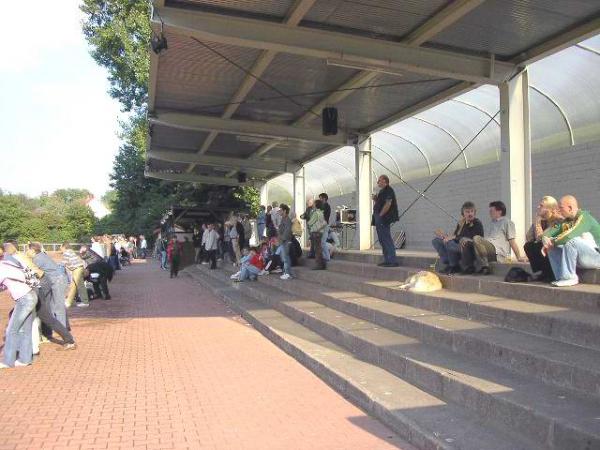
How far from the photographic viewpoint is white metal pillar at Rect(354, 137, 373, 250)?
48.6 ft

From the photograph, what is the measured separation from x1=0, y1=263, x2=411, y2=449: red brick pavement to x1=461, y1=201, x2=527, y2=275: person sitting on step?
2.97 meters

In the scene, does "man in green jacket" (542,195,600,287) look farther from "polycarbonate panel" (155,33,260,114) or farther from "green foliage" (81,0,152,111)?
"green foliage" (81,0,152,111)

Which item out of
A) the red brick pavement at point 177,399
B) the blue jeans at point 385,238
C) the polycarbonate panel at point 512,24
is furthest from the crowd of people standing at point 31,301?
the polycarbonate panel at point 512,24

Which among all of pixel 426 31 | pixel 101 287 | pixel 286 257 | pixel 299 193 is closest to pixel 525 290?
pixel 426 31

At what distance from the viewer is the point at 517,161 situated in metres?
9.42

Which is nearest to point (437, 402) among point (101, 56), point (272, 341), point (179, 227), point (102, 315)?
point (272, 341)

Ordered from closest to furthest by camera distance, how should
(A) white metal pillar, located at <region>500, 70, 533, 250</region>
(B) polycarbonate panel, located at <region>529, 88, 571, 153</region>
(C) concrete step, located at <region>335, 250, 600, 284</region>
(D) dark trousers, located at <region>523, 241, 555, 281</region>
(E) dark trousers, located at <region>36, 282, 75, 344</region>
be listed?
1. (C) concrete step, located at <region>335, 250, 600, 284</region>
2. (D) dark trousers, located at <region>523, 241, 555, 281</region>
3. (E) dark trousers, located at <region>36, 282, 75, 344</region>
4. (A) white metal pillar, located at <region>500, 70, 533, 250</region>
5. (B) polycarbonate panel, located at <region>529, 88, 571, 153</region>

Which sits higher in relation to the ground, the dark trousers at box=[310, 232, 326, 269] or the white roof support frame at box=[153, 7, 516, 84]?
the white roof support frame at box=[153, 7, 516, 84]

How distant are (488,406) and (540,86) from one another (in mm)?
8632

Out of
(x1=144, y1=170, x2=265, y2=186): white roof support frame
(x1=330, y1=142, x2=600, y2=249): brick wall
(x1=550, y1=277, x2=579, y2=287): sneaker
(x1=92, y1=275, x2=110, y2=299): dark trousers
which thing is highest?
(x1=144, y1=170, x2=265, y2=186): white roof support frame

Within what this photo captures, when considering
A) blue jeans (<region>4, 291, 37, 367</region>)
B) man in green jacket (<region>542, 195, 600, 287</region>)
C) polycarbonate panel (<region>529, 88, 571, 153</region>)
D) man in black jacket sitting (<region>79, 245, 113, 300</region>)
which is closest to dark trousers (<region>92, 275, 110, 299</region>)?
man in black jacket sitting (<region>79, 245, 113, 300</region>)

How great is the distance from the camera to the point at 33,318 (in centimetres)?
792

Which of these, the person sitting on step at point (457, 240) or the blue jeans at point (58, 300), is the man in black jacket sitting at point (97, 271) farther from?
the person sitting on step at point (457, 240)

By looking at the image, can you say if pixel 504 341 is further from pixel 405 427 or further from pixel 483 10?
pixel 483 10
